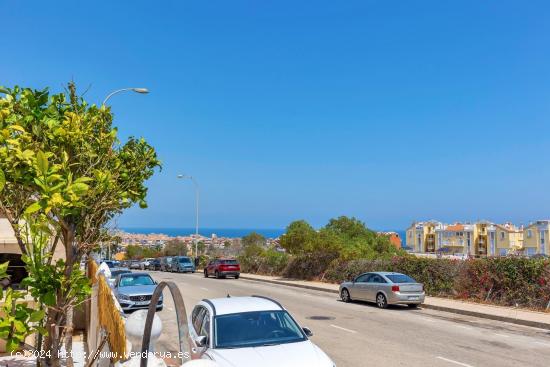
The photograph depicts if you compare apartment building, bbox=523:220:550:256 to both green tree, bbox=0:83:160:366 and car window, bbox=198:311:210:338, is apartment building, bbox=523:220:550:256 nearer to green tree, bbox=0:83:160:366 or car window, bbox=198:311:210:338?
car window, bbox=198:311:210:338

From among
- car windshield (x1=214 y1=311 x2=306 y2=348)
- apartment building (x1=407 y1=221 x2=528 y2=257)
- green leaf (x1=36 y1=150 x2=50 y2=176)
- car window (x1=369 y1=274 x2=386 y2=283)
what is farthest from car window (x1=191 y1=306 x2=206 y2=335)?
apartment building (x1=407 y1=221 x2=528 y2=257)

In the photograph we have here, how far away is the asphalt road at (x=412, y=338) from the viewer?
1117cm

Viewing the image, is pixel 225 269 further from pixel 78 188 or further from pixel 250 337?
pixel 78 188

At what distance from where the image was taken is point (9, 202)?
5098mm

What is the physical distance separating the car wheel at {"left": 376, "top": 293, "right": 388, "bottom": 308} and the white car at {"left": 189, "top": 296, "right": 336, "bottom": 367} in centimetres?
1244

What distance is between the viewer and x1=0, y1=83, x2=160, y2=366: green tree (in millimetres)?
3971

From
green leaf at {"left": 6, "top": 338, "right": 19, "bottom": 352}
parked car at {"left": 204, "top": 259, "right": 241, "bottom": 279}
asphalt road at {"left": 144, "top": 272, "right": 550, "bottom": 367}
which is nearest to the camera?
green leaf at {"left": 6, "top": 338, "right": 19, "bottom": 352}

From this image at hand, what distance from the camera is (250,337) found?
26.3ft

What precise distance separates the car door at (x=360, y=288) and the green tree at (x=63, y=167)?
680 inches

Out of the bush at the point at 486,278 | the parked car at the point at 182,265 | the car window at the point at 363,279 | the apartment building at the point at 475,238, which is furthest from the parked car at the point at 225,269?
the apartment building at the point at 475,238

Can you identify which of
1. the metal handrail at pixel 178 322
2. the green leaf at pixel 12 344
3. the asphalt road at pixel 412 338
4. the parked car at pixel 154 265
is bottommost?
the parked car at pixel 154 265

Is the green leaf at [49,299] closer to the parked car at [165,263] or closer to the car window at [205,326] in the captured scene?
the car window at [205,326]

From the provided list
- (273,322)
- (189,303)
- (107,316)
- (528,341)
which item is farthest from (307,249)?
(107,316)

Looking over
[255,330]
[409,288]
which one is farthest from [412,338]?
[255,330]
